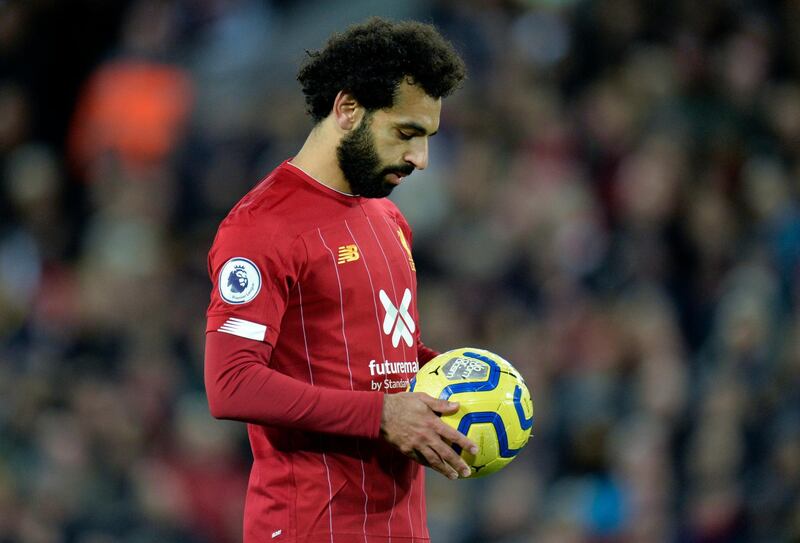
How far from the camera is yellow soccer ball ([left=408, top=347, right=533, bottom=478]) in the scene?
3352mm

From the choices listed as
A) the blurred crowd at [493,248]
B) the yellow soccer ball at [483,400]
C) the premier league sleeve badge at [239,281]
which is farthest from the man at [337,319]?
the blurred crowd at [493,248]

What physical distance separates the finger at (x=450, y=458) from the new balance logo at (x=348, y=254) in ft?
1.95

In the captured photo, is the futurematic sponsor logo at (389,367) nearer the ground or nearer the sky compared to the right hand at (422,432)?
nearer the sky

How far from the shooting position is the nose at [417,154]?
11.2 feet

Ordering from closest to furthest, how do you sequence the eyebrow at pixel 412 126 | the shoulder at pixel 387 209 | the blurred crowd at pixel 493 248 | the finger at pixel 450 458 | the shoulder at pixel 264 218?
1. the finger at pixel 450 458
2. the shoulder at pixel 264 218
3. the eyebrow at pixel 412 126
4. the shoulder at pixel 387 209
5. the blurred crowd at pixel 493 248

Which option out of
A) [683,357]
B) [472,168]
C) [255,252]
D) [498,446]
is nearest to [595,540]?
[683,357]

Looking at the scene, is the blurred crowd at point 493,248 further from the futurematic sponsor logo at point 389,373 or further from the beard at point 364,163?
the beard at point 364,163

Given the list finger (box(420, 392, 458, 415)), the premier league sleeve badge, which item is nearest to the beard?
the premier league sleeve badge

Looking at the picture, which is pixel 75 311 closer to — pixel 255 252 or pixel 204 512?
pixel 204 512

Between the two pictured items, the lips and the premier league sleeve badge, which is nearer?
the premier league sleeve badge

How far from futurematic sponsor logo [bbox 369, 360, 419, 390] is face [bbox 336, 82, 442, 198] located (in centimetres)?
50

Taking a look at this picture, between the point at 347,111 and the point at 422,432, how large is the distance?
3.11 ft

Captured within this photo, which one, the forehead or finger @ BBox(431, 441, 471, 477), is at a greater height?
the forehead

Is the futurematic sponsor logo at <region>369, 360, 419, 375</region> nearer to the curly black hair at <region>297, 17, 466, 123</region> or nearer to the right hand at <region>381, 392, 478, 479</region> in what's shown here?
the right hand at <region>381, 392, 478, 479</region>
